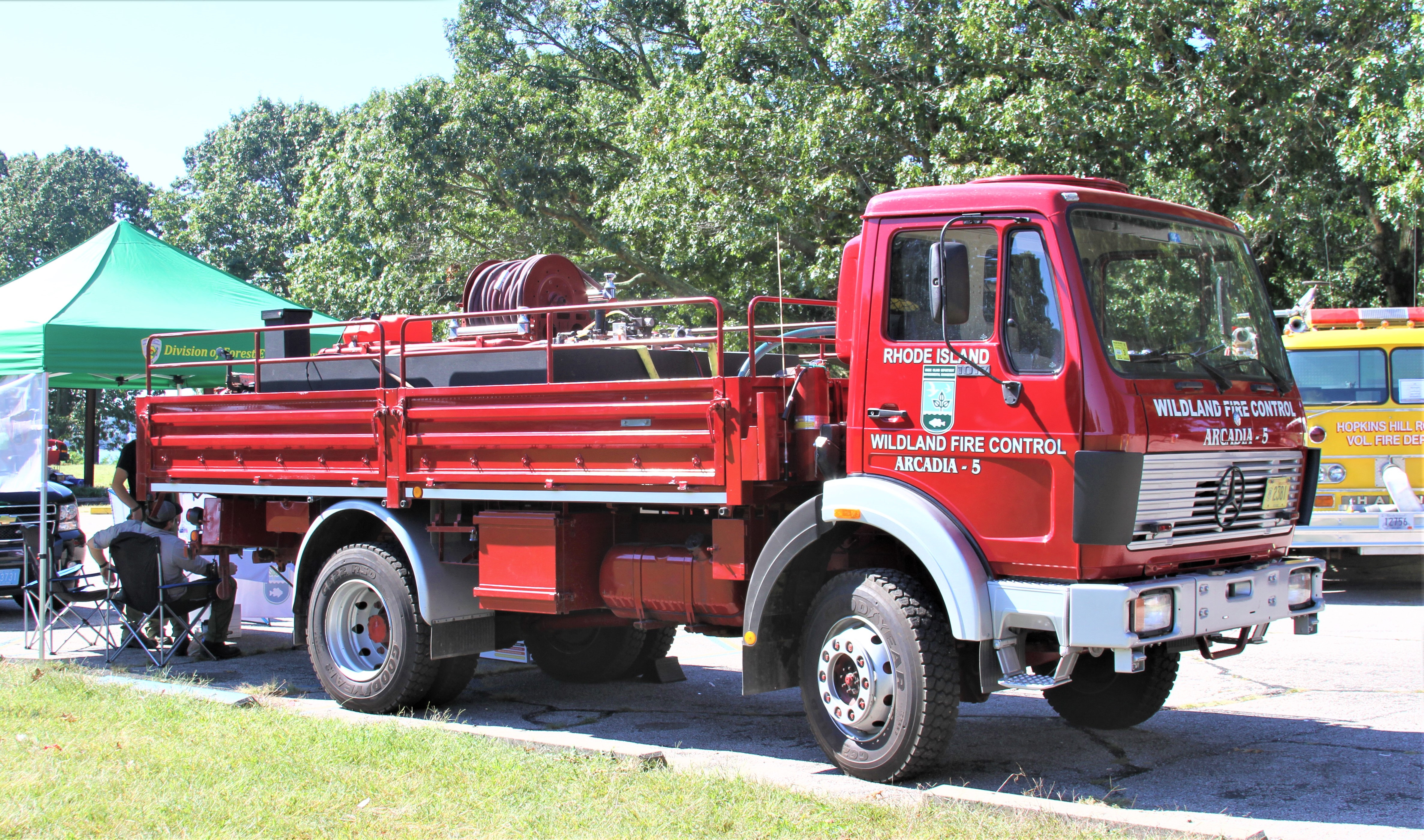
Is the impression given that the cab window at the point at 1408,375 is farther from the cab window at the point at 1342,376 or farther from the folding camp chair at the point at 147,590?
the folding camp chair at the point at 147,590

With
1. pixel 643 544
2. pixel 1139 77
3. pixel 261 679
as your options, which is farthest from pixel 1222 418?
pixel 1139 77

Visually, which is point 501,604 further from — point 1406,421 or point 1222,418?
point 1406,421

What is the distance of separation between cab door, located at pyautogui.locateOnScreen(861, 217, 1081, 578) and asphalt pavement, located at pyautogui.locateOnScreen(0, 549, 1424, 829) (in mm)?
1260

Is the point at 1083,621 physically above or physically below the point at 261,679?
above

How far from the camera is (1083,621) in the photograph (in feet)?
15.8

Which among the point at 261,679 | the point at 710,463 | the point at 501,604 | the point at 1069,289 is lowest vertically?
the point at 261,679

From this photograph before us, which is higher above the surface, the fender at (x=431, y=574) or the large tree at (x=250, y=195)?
the large tree at (x=250, y=195)

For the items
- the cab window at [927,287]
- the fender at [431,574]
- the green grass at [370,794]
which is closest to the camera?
the green grass at [370,794]

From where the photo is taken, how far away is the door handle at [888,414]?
539 centimetres

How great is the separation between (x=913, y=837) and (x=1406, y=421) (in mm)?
9268

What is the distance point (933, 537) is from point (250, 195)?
4652 centimetres

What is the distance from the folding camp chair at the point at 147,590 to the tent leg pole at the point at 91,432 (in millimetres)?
5110

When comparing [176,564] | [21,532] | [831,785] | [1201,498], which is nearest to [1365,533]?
[1201,498]

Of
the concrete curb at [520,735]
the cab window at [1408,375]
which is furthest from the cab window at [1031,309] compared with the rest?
the cab window at [1408,375]
